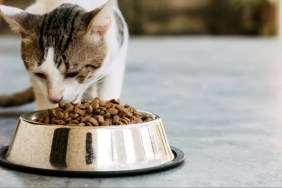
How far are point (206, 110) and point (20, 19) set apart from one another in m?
1.21

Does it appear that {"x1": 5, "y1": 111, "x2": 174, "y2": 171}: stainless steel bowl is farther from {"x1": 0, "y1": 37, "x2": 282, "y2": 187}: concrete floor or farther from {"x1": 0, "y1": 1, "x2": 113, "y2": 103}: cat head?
{"x1": 0, "y1": 1, "x2": 113, "y2": 103}: cat head

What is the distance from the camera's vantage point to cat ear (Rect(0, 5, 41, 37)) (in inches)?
82.7

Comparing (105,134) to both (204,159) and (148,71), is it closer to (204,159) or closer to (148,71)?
(204,159)

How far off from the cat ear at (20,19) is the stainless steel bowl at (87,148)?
426mm

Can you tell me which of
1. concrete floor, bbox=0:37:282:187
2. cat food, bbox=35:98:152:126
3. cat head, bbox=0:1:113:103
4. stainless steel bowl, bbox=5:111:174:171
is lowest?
concrete floor, bbox=0:37:282:187

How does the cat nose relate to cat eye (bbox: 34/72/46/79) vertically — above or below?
below

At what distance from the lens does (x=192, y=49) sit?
6.95 meters

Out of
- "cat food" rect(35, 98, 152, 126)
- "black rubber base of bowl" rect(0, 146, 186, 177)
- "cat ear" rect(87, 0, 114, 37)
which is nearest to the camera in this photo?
"black rubber base of bowl" rect(0, 146, 186, 177)

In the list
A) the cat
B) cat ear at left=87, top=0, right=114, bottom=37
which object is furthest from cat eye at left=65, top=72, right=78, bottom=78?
cat ear at left=87, top=0, right=114, bottom=37

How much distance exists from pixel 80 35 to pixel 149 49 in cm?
483

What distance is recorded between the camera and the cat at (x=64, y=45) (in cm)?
204

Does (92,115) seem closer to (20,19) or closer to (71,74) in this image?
(71,74)

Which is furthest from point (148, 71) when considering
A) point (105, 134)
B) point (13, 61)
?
point (105, 134)

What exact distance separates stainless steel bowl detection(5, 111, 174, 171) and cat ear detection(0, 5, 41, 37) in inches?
16.8
